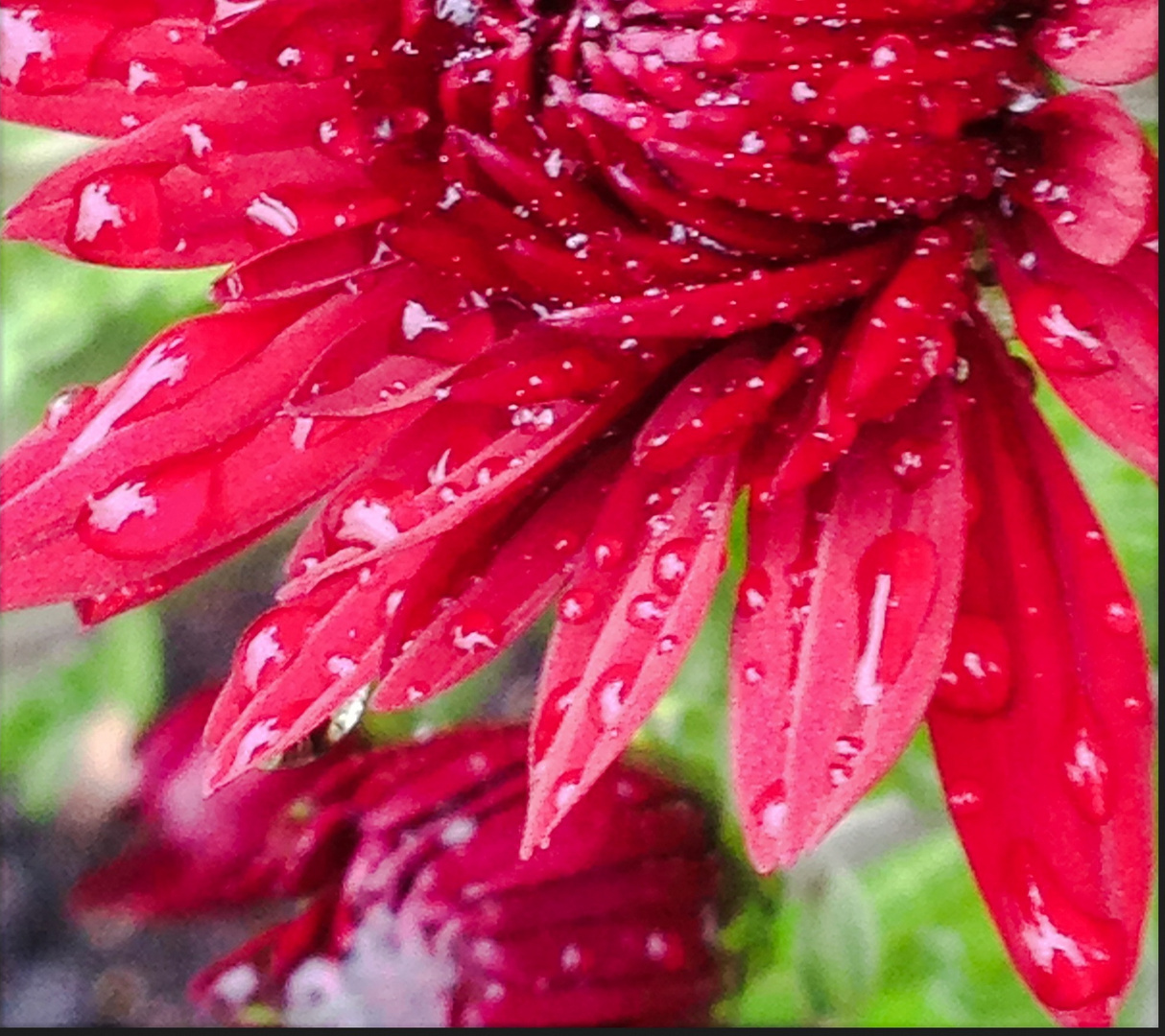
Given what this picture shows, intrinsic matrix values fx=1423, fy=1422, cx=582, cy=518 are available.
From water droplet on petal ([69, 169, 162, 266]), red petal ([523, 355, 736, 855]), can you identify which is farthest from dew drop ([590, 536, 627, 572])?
water droplet on petal ([69, 169, 162, 266])

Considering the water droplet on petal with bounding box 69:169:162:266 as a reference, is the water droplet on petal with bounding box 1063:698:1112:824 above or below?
below

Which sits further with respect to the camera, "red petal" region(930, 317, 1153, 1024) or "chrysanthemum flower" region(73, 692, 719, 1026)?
"chrysanthemum flower" region(73, 692, 719, 1026)

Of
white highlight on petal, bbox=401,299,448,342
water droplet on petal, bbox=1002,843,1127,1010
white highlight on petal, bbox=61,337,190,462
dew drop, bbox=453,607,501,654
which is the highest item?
white highlight on petal, bbox=401,299,448,342

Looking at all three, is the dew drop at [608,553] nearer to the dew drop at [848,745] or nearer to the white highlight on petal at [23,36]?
the dew drop at [848,745]

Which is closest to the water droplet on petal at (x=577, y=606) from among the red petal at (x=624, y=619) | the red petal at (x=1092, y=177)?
the red petal at (x=624, y=619)

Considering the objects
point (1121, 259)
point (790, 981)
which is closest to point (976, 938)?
point (790, 981)

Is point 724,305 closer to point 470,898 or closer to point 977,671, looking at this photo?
point 977,671

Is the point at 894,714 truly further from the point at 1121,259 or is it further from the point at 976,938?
the point at 976,938

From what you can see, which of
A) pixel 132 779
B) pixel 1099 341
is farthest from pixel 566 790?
pixel 132 779

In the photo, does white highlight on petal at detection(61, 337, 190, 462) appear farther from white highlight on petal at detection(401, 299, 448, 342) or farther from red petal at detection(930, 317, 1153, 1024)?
red petal at detection(930, 317, 1153, 1024)
